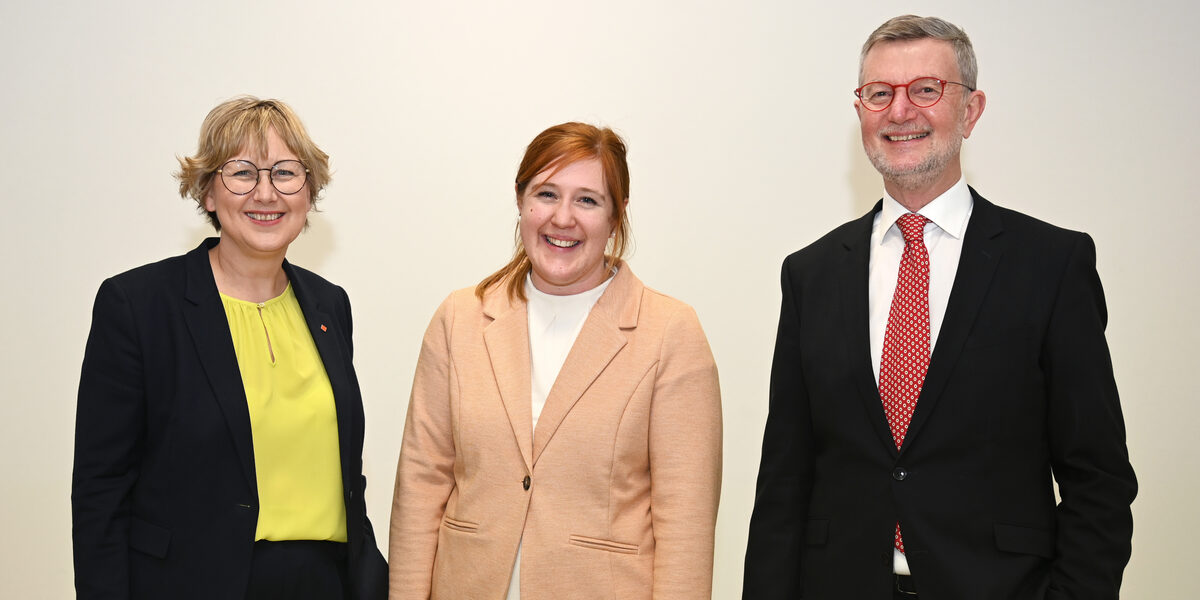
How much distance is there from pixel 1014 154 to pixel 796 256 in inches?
63.4

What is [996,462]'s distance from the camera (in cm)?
204

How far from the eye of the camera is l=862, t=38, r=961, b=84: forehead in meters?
2.21

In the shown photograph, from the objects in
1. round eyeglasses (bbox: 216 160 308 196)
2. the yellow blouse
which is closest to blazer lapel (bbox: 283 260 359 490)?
the yellow blouse

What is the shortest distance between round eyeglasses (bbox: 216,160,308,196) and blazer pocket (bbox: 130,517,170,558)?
78 centimetres

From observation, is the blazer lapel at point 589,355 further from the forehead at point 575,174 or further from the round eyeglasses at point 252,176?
the round eyeglasses at point 252,176

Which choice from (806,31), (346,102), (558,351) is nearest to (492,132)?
(346,102)

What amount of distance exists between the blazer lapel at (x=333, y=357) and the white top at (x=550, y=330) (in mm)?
478

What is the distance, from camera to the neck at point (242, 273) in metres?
2.38

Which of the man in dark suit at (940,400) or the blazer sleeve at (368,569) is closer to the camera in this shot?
the man in dark suit at (940,400)

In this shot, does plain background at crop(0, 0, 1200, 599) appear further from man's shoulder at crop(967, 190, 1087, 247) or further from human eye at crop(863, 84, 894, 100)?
man's shoulder at crop(967, 190, 1087, 247)

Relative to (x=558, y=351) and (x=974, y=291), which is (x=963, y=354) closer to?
(x=974, y=291)

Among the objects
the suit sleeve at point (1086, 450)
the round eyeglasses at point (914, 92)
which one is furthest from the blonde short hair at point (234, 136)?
the suit sleeve at point (1086, 450)

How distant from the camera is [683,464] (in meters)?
2.20

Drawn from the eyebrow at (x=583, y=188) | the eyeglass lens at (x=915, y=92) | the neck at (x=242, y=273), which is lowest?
the neck at (x=242, y=273)
